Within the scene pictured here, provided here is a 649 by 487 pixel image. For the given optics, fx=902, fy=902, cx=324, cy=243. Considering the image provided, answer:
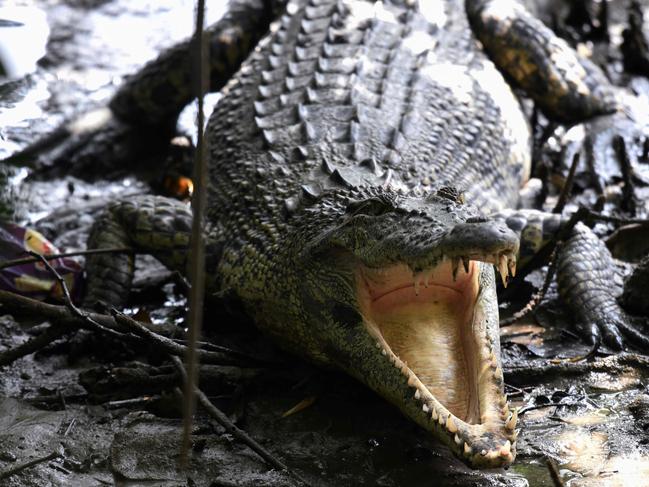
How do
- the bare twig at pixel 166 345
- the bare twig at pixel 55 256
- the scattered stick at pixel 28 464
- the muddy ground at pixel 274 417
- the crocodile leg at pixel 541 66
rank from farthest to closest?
the crocodile leg at pixel 541 66 < the bare twig at pixel 55 256 < the bare twig at pixel 166 345 < the muddy ground at pixel 274 417 < the scattered stick at pixel 28 464

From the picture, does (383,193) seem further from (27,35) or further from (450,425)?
Answer: (27,35)

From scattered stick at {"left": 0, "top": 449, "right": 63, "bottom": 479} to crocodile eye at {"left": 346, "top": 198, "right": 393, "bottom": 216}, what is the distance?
1346mm

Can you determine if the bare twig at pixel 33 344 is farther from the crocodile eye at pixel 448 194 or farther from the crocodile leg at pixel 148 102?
the crocodile leg at pixel 148 102

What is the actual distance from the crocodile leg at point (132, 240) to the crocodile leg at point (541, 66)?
250 centimetres

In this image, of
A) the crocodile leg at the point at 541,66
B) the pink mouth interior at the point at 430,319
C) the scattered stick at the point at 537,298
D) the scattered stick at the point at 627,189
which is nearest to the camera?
the pink mouth interior at the point at 430,319

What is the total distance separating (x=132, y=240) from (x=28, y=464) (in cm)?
175

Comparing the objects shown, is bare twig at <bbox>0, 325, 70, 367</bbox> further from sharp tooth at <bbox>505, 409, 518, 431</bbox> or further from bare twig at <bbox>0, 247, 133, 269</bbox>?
sharp tooth at <bbox>505, 409, 518, 431</bbox>

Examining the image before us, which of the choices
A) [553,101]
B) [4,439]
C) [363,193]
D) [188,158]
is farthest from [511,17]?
[4,439]

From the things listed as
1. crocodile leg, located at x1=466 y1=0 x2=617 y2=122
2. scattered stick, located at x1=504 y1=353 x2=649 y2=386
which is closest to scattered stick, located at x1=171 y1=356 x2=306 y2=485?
scattered stick, located at x1=504 y1=353 x2=649 y2=386

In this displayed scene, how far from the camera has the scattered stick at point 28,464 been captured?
284 cm

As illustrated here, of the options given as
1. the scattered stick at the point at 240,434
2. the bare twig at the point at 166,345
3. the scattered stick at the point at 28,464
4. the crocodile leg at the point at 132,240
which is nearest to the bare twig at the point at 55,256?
the crocodile leg at the point at 132,240

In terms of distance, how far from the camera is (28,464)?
286cm

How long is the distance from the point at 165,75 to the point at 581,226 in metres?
3.27

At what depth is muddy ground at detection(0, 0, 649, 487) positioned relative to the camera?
2945 mm
